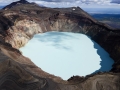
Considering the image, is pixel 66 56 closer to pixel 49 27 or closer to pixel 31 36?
pixel 31 36

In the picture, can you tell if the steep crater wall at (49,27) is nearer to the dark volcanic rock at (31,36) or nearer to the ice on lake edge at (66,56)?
the dark volcanic rock at (31,36)

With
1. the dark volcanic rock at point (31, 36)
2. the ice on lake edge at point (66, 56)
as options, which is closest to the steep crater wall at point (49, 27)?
the dark volcanic rock at point (31, 36)

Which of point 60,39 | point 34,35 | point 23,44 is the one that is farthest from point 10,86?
point 34,35

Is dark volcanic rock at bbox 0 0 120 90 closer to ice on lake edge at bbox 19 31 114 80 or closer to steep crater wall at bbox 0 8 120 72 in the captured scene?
steep crater wall at bbox 0 8 120 72

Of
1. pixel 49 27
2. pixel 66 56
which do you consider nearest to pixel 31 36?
pixel 49 27

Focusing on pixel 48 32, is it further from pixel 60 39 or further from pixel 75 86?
pixel 75 86

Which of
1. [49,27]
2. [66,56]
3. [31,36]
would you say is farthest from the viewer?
[49,27]

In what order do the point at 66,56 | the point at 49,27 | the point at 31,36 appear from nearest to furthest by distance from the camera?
the point at 66,56 → the point at 31,36 → the point at 49,27

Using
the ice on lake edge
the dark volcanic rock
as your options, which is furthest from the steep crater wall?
the ice on lake edge
